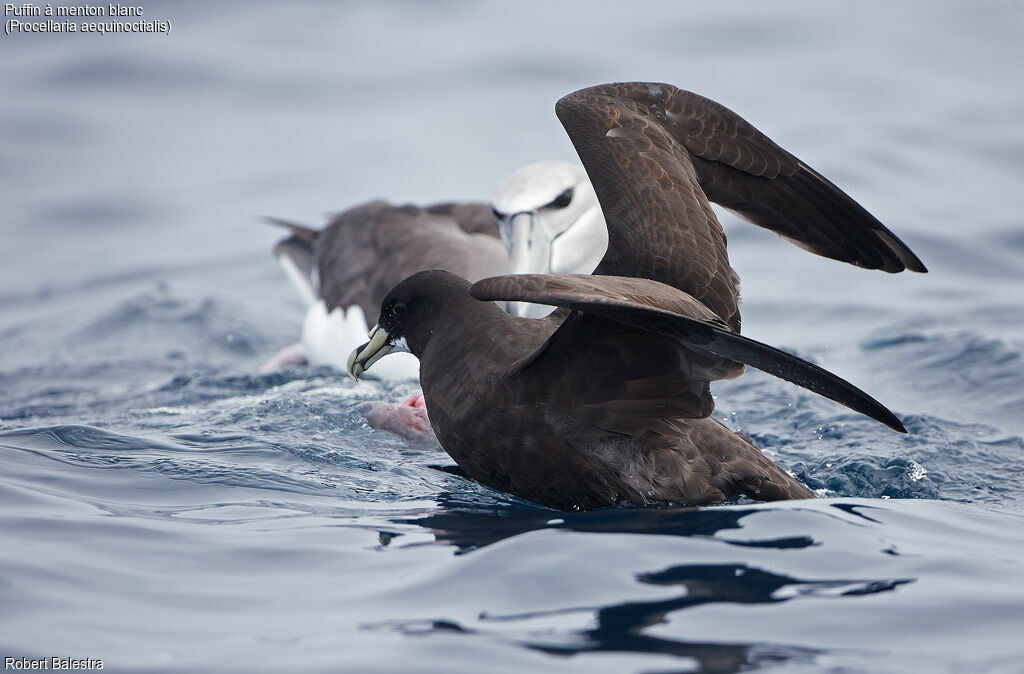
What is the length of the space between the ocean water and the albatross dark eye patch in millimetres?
1598

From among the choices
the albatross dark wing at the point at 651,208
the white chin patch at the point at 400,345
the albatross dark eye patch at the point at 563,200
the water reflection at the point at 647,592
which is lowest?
the water reflection at the point at 647,592

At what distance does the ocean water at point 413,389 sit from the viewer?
3717 mm

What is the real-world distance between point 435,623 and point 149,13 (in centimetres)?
1378

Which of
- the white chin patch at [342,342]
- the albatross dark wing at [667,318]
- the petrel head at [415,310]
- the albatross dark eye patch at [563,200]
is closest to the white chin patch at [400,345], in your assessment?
the petrel head at [415,310]

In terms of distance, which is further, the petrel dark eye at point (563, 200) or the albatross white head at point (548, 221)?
the petrel dark eye at point (563, 200)

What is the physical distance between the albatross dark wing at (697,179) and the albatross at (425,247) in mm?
1708

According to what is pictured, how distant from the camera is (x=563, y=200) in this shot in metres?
7.73

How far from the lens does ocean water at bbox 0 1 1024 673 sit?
3.72 metres

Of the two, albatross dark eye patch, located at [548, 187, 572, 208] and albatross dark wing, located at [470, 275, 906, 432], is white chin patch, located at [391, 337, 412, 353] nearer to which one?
albatross dark wing, located at [470, 275, 906, 432]

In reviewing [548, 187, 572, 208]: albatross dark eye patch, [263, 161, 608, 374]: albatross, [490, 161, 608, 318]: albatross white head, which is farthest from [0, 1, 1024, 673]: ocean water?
[548, 187, 572, 208]: albatross dark eye patch

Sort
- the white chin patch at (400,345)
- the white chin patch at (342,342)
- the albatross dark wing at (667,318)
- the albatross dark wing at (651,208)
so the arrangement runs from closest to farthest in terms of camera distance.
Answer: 1. the albatross dark wing at (667,318)
2. the albatross dark wing at (651,208)
3. the white chin patch at (400,345)
4. the white chin patch at (342,342)

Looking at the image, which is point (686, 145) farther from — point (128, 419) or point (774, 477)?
point (128, 419)

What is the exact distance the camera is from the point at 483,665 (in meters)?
3.40

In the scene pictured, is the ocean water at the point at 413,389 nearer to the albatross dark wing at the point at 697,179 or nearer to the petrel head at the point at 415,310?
the petrel head at the point at 415,310
